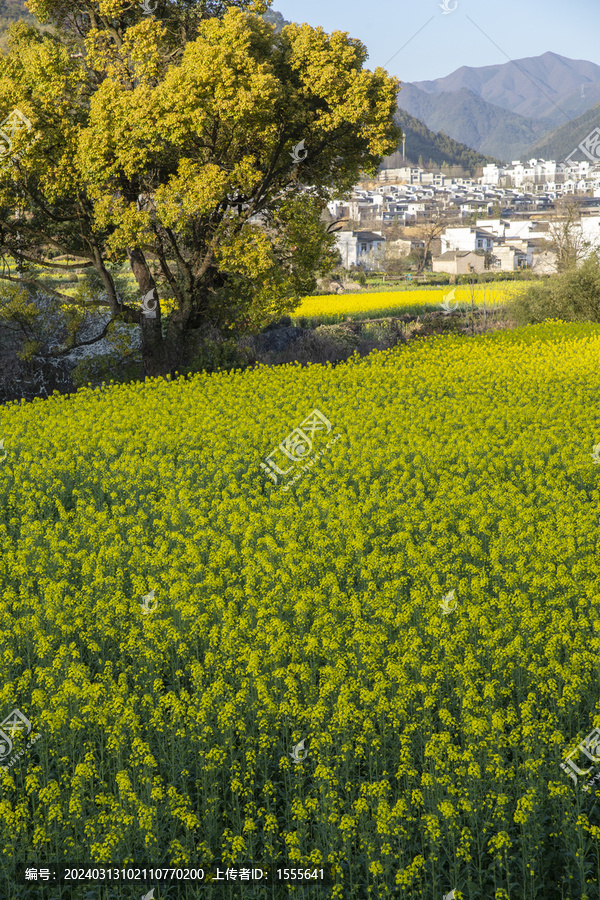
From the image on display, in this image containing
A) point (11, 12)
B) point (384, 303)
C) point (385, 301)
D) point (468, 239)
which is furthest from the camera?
point (468, 239)

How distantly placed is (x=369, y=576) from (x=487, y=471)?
11.4 feet

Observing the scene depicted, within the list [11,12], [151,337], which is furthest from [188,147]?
[11,12]

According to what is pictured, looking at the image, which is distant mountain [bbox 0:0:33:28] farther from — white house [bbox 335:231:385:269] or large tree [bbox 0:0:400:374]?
large tree [bbox 0:0:400:374]

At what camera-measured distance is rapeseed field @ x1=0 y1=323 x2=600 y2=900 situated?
3820 mm

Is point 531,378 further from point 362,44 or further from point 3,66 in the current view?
point 3,66

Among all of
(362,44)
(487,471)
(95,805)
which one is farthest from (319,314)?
(95,805)

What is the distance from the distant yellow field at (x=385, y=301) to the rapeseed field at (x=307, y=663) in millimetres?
24785

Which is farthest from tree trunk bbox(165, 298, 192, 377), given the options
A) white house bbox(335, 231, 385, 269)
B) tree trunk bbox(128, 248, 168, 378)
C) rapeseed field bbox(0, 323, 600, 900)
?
white house bbox(335, 231, 385, 269)

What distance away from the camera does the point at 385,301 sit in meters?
40.0

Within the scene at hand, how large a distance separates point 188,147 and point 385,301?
22998 mm

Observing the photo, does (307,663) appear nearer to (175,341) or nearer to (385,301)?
(175,341)

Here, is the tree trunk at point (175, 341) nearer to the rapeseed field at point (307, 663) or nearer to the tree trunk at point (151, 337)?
the tree trunk at point (151, 337)

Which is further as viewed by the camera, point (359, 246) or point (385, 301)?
point (359, 246)

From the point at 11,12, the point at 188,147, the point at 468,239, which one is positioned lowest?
the point at 188,147
